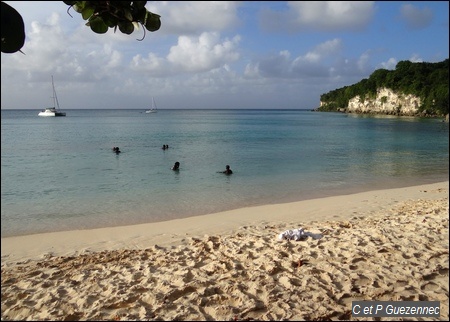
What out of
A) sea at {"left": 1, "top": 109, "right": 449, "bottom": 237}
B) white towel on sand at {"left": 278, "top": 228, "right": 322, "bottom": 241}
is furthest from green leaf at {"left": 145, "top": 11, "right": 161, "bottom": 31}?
sea at {"left": 1, "top": 109, "right": 449, "bottom": 237}

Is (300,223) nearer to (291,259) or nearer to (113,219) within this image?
(291,259)

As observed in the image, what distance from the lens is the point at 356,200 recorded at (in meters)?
12.1

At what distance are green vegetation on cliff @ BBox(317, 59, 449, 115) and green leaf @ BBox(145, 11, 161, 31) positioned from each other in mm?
70813

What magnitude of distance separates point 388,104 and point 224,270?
10764 cm

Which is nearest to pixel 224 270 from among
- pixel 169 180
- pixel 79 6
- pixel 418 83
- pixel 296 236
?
pixel 296 236

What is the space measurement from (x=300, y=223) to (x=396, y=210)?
324 cm

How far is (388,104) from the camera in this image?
101250mm

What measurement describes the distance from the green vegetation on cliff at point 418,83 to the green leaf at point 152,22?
7081cm

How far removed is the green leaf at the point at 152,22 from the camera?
65.1 inches

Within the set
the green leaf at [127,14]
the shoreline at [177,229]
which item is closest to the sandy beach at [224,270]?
the shoreline at [177,229]

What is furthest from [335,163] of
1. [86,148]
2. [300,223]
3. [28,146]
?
[28,146]

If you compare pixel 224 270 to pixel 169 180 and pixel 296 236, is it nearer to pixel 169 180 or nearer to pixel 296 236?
pixel 296 236

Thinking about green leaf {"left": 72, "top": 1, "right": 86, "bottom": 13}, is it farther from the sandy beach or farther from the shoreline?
the shoreline

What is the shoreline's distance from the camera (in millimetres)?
7531
